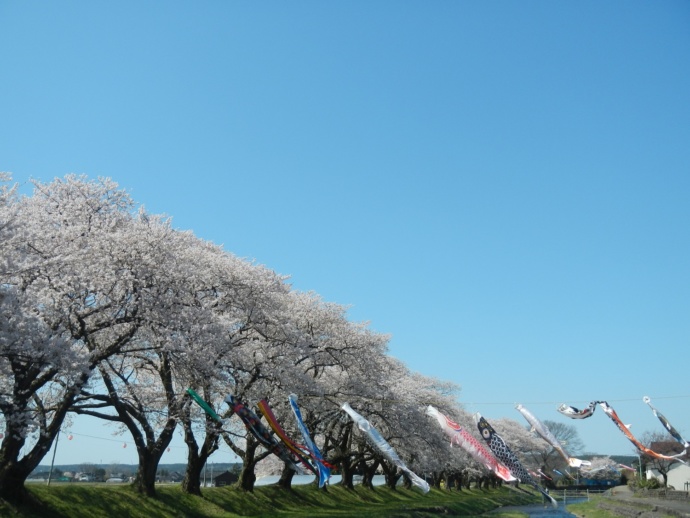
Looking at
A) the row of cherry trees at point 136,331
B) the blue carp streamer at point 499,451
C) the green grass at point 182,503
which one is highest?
the row of cherry trees at point 136,331

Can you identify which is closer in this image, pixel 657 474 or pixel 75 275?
pixel 75 275

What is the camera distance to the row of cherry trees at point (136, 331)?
1778 centimetres

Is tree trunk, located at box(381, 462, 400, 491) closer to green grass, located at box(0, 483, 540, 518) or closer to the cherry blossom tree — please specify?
green grass, located at box(0, 483, 540, 518)

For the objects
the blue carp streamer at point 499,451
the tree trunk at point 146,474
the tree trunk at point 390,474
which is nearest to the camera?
the blue carp streamer at point 499,451

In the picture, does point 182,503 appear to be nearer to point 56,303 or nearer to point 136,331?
point 136,331

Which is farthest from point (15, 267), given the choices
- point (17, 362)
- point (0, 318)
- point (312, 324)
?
point (312, 324)

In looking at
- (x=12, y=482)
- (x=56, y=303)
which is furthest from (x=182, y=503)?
(x=56, y=303)

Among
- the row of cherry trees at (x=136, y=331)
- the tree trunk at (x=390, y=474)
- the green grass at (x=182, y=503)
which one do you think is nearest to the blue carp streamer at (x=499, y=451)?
the green grass at (x=182, y=503)

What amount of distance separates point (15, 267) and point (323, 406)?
21.7 m

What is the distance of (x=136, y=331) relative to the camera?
70.7 feet

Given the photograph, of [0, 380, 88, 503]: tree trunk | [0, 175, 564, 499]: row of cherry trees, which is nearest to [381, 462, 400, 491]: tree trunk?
[0, 175, 564, 499]: row of cherry trees

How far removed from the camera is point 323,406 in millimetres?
34969

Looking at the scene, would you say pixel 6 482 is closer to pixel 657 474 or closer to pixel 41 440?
pixel 41 440

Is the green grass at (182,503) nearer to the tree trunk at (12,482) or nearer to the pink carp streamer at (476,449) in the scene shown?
the tree trunk at (12,482)
